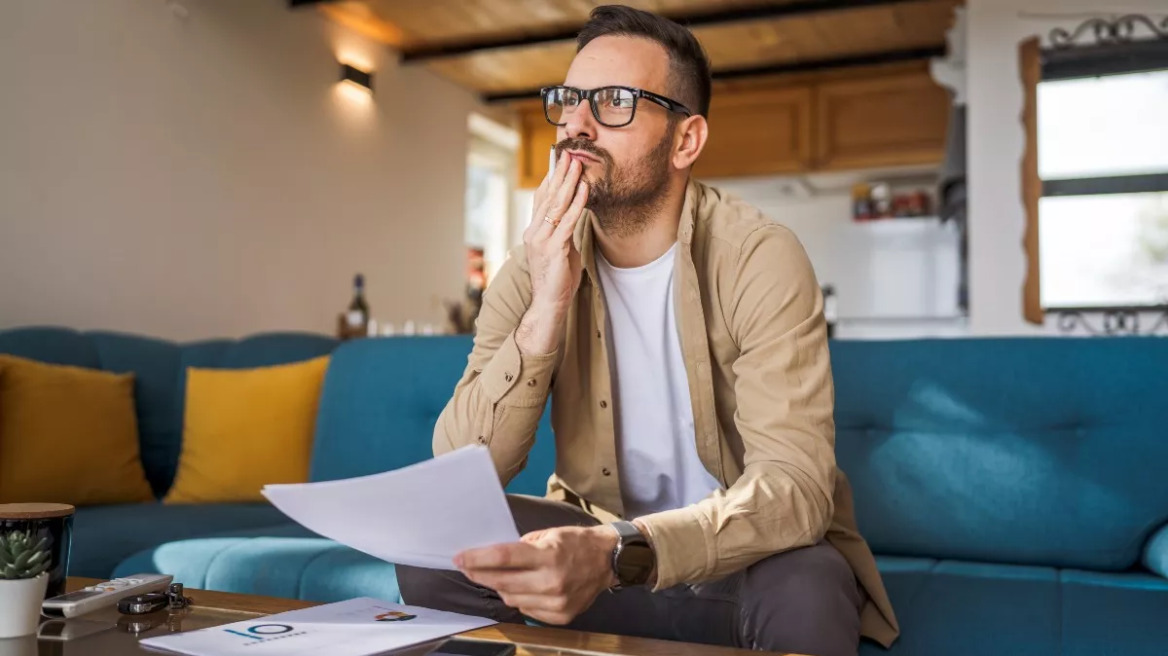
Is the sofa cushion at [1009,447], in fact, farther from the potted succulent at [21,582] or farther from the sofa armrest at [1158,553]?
the potted succulent at [21,582]

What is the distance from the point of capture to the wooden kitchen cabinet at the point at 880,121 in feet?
17.9

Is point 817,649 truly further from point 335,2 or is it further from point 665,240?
point 335,2

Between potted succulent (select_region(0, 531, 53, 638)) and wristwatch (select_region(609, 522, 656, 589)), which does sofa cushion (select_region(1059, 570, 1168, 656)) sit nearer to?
wristwatch (select_region(609, 522, 656, 589))

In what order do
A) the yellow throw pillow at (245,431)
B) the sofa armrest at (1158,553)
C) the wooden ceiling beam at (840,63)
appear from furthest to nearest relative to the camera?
the wooden ceiling beam at (840,63)
the yellow throw pillow at (245,431)
the sofa armrest at (1158,553)

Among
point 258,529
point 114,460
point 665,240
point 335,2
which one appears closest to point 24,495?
point 114,460

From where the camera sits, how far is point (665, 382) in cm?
142

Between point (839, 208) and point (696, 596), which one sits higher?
point (839, 208)

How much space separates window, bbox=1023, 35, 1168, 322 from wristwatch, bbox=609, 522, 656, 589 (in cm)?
317

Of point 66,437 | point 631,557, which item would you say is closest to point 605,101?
point 631,557

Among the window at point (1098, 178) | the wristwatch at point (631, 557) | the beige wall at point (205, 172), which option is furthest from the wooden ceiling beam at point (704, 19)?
the wristwatch at point (631, 557)

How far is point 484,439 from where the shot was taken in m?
1.35

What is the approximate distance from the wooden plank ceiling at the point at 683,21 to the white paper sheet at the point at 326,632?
392cm

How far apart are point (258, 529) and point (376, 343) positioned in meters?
0.50

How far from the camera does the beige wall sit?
124 inches
